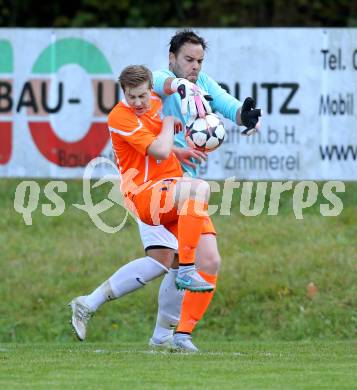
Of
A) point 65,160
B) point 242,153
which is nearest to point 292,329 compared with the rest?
point 242,153

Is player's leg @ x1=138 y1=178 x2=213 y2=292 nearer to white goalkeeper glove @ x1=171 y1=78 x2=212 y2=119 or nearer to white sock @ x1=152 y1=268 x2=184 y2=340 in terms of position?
white goalkeeper glove @ x1=171 y1=78 x2=212 y2=119

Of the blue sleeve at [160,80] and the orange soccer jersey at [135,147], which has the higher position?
the blue sleeve at [160,80]

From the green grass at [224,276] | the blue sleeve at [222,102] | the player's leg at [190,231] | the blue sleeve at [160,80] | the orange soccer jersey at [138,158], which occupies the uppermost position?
the blue sleeve at [160,80]

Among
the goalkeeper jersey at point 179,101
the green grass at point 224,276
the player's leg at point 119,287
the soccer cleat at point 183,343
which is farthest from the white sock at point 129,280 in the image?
the green grass at point 224,276

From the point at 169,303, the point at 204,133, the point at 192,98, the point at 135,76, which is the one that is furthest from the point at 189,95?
the point at 169,303

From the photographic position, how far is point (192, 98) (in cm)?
873

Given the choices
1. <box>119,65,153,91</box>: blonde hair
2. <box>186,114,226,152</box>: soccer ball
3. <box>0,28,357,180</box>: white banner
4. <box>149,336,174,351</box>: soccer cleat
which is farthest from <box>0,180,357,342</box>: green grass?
<box>119,65,153,91</box>: blonde hair

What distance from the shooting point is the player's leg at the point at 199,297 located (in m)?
8.78

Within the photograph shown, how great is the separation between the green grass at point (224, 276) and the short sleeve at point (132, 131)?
3.51 m

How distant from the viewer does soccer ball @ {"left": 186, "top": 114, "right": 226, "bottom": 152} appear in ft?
28.8

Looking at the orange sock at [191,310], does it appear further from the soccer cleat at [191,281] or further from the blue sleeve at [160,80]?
the blue sleeve at [160,80]

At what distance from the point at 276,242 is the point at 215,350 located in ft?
15.5

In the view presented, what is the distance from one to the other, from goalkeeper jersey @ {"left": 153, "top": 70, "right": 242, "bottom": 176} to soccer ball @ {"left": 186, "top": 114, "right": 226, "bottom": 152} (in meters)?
0.10

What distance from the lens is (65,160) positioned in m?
14.6
